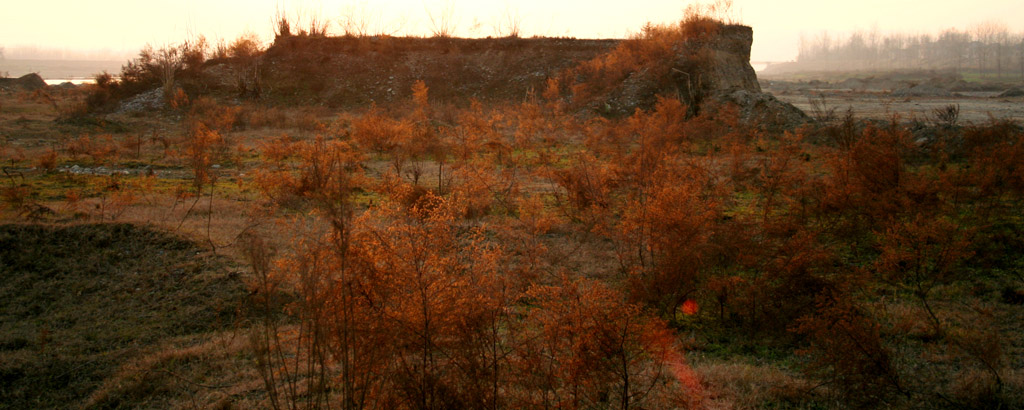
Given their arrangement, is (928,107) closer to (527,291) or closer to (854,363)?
(854,363)

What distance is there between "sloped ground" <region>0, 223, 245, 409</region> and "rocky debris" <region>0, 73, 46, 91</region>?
111 ft

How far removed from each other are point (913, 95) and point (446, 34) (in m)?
33.5

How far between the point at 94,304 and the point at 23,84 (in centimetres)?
3825

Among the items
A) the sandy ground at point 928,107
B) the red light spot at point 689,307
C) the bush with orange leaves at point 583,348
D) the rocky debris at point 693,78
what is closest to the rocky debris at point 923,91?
the sandy ground at point 928,107

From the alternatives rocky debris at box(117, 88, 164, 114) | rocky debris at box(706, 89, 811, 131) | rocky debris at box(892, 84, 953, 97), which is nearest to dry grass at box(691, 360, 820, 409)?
rocky debris at box(706, 89, 811, 131)

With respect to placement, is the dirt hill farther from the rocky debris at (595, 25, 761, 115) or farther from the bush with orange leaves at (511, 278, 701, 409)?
the bush with orange leaves at (511, 278, 701, 409)

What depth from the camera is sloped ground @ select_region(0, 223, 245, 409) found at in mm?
4363

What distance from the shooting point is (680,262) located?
534cm

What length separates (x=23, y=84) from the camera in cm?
3359

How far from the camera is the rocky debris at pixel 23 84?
31906 mm

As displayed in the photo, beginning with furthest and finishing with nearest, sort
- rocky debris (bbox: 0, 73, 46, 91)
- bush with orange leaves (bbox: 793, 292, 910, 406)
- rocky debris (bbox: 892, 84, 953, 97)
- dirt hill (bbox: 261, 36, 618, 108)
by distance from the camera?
rocky debris (bbox: 892, 84, 953, 97), rocky debris (bbox: 0, 73, 46, 91), dirt hill (bbox: 261, 36, 618, 108), bush with orange leaves (bbox: 793, 292, 910, 406)

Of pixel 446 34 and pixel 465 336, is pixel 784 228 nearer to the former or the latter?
pixel 465 336

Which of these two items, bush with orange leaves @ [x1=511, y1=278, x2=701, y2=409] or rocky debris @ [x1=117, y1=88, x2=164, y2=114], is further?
rocky debris @ [x1=117, y1=88, x2=164, y2=114]

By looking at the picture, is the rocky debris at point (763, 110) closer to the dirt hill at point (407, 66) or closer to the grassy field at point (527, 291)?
the grassy field at point (527, 291)
